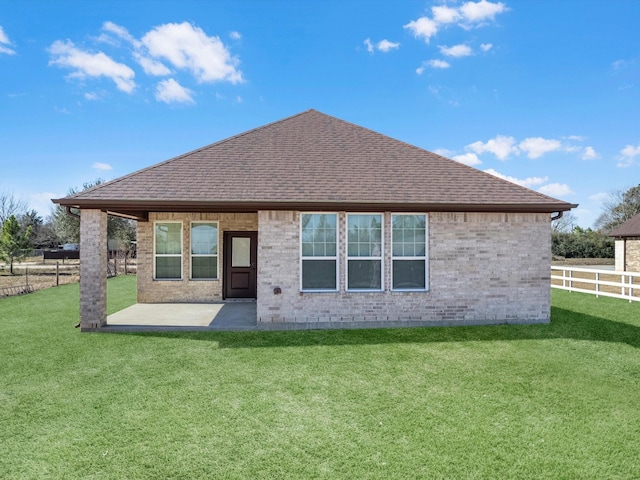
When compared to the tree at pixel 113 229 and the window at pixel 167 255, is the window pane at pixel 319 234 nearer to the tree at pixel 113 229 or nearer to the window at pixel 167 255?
the window at pixel 167 255

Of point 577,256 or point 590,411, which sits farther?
point 577,256

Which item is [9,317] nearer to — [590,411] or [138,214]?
[138,214]

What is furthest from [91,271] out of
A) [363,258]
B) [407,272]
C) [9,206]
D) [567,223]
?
[567,223]

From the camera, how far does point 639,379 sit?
17.5 ft

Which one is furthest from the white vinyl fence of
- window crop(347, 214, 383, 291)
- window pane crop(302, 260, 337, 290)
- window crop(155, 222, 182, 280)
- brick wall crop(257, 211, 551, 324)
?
window crop(155, 222, 182, 280)

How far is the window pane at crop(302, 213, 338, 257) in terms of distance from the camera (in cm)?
824

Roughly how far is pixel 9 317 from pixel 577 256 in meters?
46.1

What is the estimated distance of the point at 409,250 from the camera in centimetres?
842

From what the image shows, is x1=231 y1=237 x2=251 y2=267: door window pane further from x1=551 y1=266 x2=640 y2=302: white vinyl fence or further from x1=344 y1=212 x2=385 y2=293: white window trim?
x1=551 y1=266 x2=640 y2=302: white vinyl fence

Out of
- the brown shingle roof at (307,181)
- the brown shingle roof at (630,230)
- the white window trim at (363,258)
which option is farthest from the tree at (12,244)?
the brown shingle roof at (630,230)

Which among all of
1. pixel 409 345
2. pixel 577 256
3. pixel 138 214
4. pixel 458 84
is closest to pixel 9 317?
pixel 138 214

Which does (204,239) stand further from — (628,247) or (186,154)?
(628,247)

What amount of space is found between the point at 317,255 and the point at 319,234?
0.50 m

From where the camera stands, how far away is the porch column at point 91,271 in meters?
7.86
